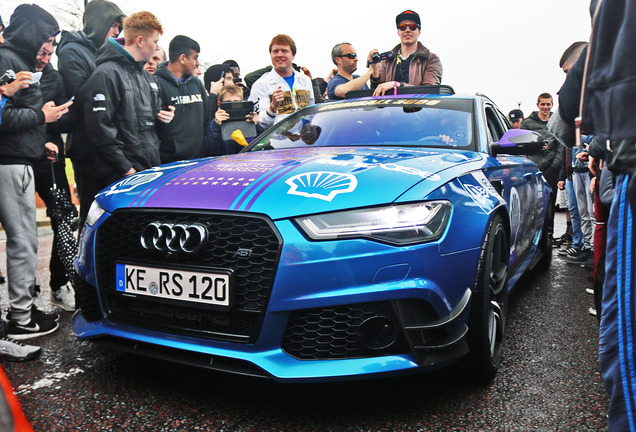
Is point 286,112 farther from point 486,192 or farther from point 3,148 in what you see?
point 486,192

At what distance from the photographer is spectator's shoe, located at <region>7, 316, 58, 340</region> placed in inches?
125

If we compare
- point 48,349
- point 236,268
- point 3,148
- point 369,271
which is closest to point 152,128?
point 3,148

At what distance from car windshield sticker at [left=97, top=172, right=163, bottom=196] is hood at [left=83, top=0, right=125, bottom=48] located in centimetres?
222

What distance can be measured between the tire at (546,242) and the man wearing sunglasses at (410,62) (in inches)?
67.0

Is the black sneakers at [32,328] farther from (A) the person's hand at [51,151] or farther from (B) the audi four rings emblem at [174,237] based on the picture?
(B) the audi four rings emblem at [174,237]

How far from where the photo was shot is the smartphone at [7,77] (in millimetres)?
3006

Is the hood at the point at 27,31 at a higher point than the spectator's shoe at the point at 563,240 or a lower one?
higher

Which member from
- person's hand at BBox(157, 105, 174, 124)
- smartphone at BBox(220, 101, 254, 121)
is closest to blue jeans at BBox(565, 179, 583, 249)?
smartphone at BBox(220, 101, 254, 121)

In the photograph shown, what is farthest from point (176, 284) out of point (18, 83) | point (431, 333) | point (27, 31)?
point (27, 31)

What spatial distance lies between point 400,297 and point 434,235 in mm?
280

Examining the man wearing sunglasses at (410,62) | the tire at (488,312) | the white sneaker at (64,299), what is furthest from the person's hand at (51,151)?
the man wearing sunglasses at (410,62)

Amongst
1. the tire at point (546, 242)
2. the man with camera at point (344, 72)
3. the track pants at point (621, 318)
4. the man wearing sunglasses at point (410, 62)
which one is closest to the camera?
the track pants at point (621, 318)

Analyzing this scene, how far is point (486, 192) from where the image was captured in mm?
2561

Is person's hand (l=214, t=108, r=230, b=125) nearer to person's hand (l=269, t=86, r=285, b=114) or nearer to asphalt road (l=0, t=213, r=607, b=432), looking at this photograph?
person's hand (l=269, t=86, r=285, b=114)
